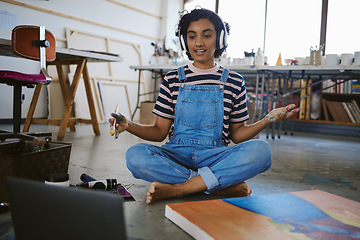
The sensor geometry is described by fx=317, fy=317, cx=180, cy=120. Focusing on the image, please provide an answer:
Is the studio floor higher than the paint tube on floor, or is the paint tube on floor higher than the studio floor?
the paint tube on floor

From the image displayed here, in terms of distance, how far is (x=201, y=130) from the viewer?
130 centimetres

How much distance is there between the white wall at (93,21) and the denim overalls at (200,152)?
2.48 metres

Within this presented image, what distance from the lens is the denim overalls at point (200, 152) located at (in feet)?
3.95

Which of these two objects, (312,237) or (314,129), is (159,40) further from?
(312,237)

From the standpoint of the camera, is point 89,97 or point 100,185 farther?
point 89,97

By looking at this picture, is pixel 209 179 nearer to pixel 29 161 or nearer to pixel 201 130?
pixel 201 130

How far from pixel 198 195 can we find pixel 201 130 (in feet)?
0.87

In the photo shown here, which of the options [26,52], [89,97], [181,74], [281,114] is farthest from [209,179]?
[89,97]

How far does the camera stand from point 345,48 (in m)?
4.70

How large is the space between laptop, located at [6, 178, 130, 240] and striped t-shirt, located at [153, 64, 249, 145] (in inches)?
35.2

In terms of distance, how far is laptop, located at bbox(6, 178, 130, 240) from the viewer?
0.47 meters

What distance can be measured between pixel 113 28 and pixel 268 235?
469cm

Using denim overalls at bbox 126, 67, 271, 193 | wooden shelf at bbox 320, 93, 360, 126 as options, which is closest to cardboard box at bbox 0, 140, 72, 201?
denim overalls at bbox 126, 67, 271, 193

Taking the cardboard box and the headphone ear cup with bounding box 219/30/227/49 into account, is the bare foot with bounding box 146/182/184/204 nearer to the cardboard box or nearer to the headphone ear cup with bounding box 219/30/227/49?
the cardboard box
